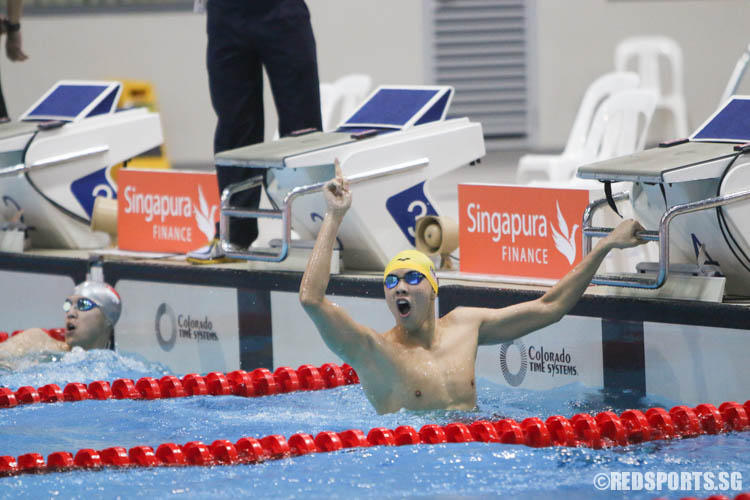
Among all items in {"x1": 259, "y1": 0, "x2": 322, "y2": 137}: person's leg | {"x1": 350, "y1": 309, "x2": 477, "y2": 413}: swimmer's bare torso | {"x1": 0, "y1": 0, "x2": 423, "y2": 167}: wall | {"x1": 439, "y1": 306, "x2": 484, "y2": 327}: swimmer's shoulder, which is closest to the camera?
{"x1": 350, "y1": 309, "x2": 477, "y2": 413}: swimmer's bare torso

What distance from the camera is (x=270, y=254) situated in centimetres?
541

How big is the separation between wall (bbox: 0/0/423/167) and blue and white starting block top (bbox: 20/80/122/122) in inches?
207

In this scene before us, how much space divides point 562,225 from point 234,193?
159cm

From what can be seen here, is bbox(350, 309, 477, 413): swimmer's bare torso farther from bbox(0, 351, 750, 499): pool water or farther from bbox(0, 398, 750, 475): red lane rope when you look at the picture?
bbox(0, 398, 750, 475): red lane rope

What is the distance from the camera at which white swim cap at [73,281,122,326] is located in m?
5.60

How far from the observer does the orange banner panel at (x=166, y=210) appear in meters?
6.07

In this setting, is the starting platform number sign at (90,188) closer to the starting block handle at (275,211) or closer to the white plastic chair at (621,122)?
the starting block handle at (275,211)

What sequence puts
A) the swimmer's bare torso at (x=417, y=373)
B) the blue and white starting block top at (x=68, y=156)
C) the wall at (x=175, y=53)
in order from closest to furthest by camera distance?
the swimmer's bare torso at (x=417, y=373) → the blue and white starting block top at (x=68, y=156) → the wall at (x=175, y=53)

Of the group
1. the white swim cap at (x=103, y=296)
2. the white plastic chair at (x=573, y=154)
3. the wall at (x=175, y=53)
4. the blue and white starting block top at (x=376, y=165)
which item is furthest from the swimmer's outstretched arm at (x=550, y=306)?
the wall at (x=175, y=53)

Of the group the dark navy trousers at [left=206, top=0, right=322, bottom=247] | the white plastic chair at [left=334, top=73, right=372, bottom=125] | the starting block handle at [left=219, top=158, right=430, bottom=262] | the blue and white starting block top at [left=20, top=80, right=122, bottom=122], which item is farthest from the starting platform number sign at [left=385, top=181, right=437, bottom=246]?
the white plastic chair at [left=334, top=73, right=372, bottom=125]

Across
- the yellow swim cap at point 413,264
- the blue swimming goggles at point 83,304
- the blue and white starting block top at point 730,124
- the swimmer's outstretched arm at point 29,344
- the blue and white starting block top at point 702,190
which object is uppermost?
the blue and white starting block top at point 730,124

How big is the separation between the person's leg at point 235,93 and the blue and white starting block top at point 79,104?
1.24 metres

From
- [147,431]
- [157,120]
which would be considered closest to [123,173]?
[157,120]

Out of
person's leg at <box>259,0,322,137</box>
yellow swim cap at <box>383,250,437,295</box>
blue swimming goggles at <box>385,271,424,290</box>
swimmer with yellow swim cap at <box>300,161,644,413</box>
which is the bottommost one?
swimmer with yellow swim cap at <box>300,161,644,413</box>
